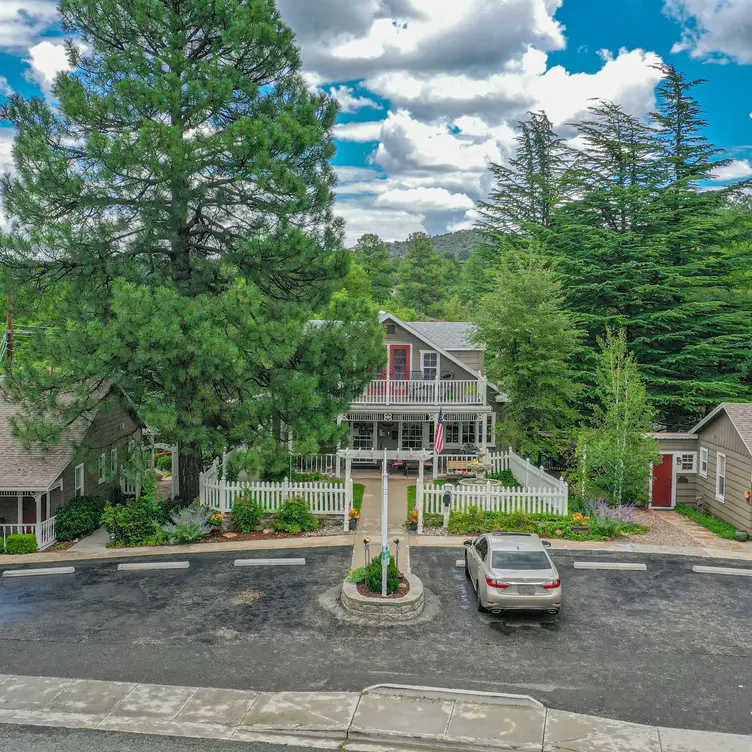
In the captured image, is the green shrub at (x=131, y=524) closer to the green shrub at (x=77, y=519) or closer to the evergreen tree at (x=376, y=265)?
the green shrub at (x=77, y=519)

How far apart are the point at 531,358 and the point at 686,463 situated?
272 inches

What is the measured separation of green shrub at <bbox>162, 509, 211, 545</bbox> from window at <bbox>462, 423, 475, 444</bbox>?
14.3 meters

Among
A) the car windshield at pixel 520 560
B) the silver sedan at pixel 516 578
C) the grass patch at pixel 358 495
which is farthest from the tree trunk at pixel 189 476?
the car windshield at pixel 520 560

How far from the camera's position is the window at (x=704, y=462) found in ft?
77.6

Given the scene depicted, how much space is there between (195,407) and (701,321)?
924 inches

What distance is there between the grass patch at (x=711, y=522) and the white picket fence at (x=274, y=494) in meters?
11.9

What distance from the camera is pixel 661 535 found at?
796 inches

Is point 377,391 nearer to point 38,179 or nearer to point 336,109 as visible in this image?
point 336,109

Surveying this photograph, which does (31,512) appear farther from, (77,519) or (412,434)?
(412,434)

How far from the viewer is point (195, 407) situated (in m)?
19.3

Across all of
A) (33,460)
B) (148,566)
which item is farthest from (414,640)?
(33,460)

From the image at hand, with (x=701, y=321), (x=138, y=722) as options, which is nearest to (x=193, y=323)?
(x=138, y=722)

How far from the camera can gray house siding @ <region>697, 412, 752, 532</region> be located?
20391 mm

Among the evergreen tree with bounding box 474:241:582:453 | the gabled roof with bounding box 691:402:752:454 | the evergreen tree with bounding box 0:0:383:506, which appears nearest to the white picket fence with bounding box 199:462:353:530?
the evergreen tree with bounding box 0:0:383:506
